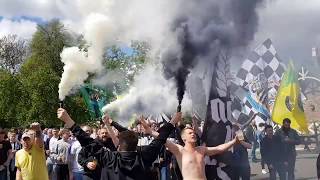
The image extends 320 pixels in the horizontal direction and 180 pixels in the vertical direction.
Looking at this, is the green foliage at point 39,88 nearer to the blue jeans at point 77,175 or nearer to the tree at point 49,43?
the tree at point 49,43

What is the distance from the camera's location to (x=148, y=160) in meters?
5.79

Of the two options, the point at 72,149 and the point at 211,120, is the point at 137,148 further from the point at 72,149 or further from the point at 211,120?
the point at 72,149

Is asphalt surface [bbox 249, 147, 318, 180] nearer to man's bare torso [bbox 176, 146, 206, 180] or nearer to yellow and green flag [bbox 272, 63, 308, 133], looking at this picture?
yellow and green flag [bbox 272, 63, 308, 133]

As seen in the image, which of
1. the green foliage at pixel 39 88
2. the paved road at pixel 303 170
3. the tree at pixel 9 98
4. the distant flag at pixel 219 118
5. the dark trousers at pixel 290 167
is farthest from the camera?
the tree at pixel 9 98

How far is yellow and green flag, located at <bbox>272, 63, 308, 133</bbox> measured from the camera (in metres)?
18.1

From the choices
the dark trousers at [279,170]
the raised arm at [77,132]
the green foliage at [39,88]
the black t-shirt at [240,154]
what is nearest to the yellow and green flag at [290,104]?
the dark trousers at [279,170]

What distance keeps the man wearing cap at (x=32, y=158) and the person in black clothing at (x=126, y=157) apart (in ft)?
9.52

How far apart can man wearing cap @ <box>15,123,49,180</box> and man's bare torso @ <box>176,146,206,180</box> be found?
2.57 metres

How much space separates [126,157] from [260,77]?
13192mm

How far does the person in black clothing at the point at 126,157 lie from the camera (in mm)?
5676

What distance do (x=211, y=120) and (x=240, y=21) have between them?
181 cm

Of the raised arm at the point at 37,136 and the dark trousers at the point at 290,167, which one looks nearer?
the raised arm at the point at 37,136

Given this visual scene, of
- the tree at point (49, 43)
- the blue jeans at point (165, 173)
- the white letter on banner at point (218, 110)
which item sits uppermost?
Result: the tree at point (49, 43)

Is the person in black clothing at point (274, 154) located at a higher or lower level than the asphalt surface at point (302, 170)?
higher
